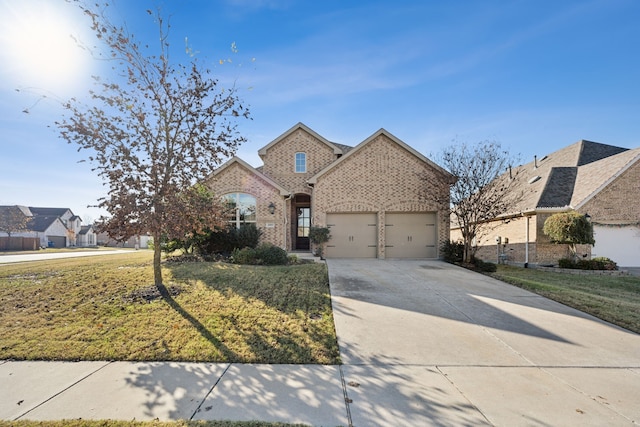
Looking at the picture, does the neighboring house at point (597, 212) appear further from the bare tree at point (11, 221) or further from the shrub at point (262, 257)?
the bare tree at point (11, 221)

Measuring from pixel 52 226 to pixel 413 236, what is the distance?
175ft

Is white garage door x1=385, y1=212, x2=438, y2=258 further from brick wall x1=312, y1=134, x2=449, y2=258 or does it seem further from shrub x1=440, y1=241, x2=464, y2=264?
shrub x1=440, y1=241, x2=464, y2=264

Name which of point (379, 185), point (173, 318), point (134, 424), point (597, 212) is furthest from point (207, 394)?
point (597, 212)

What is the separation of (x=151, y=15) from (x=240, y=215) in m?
8.74

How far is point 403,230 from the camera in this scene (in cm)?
1366

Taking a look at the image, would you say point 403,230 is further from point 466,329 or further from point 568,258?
point 466,329

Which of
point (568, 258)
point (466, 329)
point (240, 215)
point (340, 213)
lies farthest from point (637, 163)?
point (240, 215)

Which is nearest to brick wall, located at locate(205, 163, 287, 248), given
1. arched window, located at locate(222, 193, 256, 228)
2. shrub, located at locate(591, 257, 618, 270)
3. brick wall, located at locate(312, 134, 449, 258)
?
arched window, located at locate(222, 193, 256, 228)

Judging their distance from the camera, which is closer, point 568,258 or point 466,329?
point 466,329

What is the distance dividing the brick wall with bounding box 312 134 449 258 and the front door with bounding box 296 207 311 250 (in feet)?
7.56

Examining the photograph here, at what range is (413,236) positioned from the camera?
537 inches

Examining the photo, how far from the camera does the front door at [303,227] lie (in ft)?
51.9

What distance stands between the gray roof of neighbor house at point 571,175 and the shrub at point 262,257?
1153 cm

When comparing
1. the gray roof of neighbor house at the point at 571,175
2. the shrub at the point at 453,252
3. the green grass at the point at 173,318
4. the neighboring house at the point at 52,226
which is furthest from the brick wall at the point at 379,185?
the neighboring house at the point at 52,226
